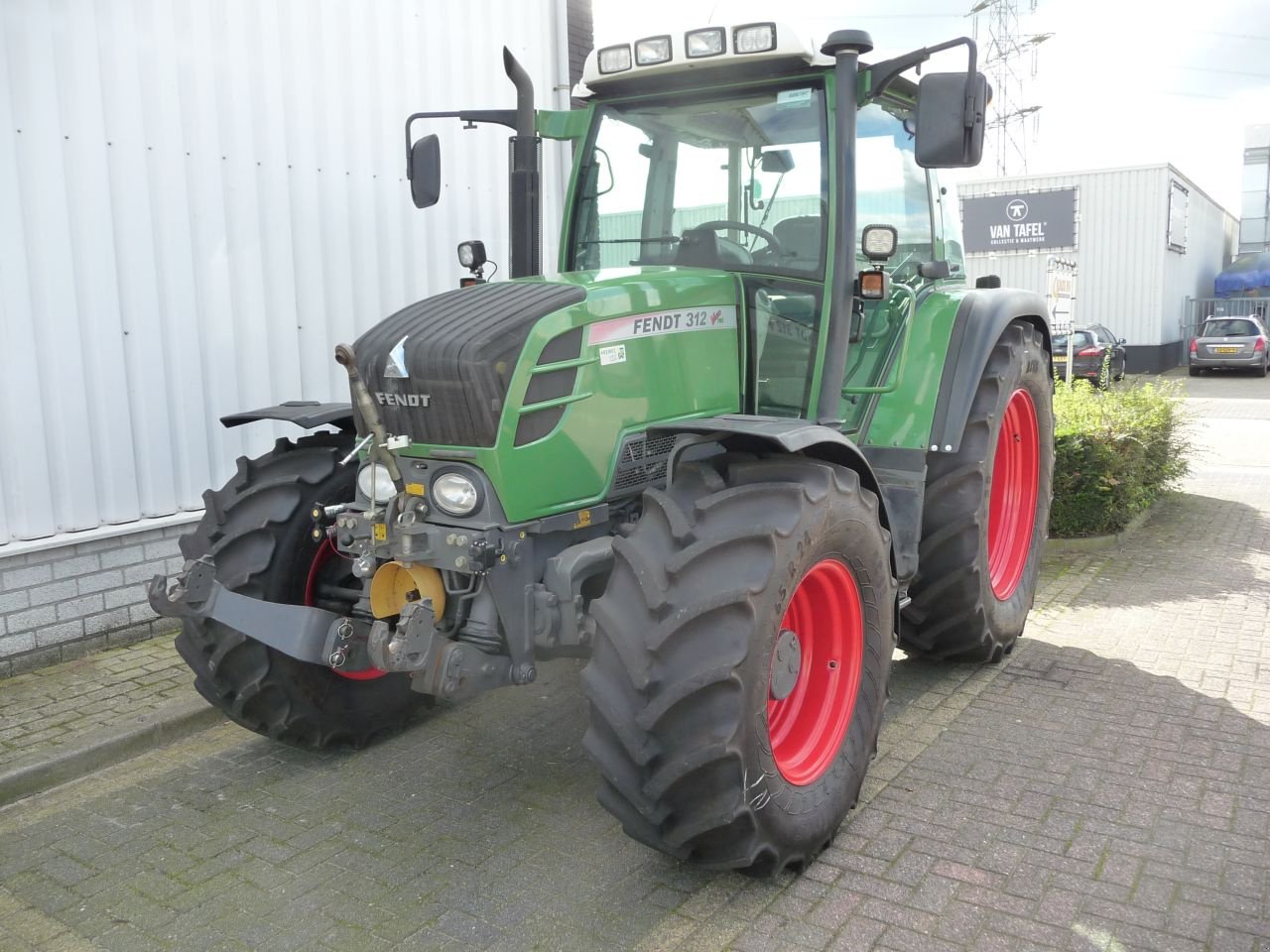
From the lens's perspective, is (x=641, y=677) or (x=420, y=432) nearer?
(x=641, y=677)

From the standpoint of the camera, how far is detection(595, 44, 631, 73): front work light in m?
3.93

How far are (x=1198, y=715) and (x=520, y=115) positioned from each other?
3.58 metres

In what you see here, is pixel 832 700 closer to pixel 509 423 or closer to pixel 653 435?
pixel 653 435

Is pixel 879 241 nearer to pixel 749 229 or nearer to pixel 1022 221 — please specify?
pixel 749 229

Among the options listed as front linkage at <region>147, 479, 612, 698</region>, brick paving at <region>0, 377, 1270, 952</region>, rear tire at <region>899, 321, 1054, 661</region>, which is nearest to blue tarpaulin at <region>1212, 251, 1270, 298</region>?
rear tire at <region>899, 321, 1054, 661</region>

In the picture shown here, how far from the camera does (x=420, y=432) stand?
11.0ft

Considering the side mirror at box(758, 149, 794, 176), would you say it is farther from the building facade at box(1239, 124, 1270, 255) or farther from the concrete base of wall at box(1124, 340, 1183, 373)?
the building facade at box(1239, 124, 1270, 255)

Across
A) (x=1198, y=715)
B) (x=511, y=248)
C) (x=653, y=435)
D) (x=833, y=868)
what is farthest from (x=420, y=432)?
(x=1198, y=715)

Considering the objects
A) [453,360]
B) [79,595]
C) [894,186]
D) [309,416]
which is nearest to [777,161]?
[894,186]

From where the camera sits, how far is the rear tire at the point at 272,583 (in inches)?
149

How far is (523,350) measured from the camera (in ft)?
10.7

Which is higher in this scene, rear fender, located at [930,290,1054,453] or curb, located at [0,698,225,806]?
rear fender, located at [930,290,1054,453]

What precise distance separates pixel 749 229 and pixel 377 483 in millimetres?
1662

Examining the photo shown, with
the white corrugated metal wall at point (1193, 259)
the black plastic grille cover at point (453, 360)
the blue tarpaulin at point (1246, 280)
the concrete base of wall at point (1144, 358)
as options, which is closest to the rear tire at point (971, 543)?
the black plastic grille cover at point (453, 360)
